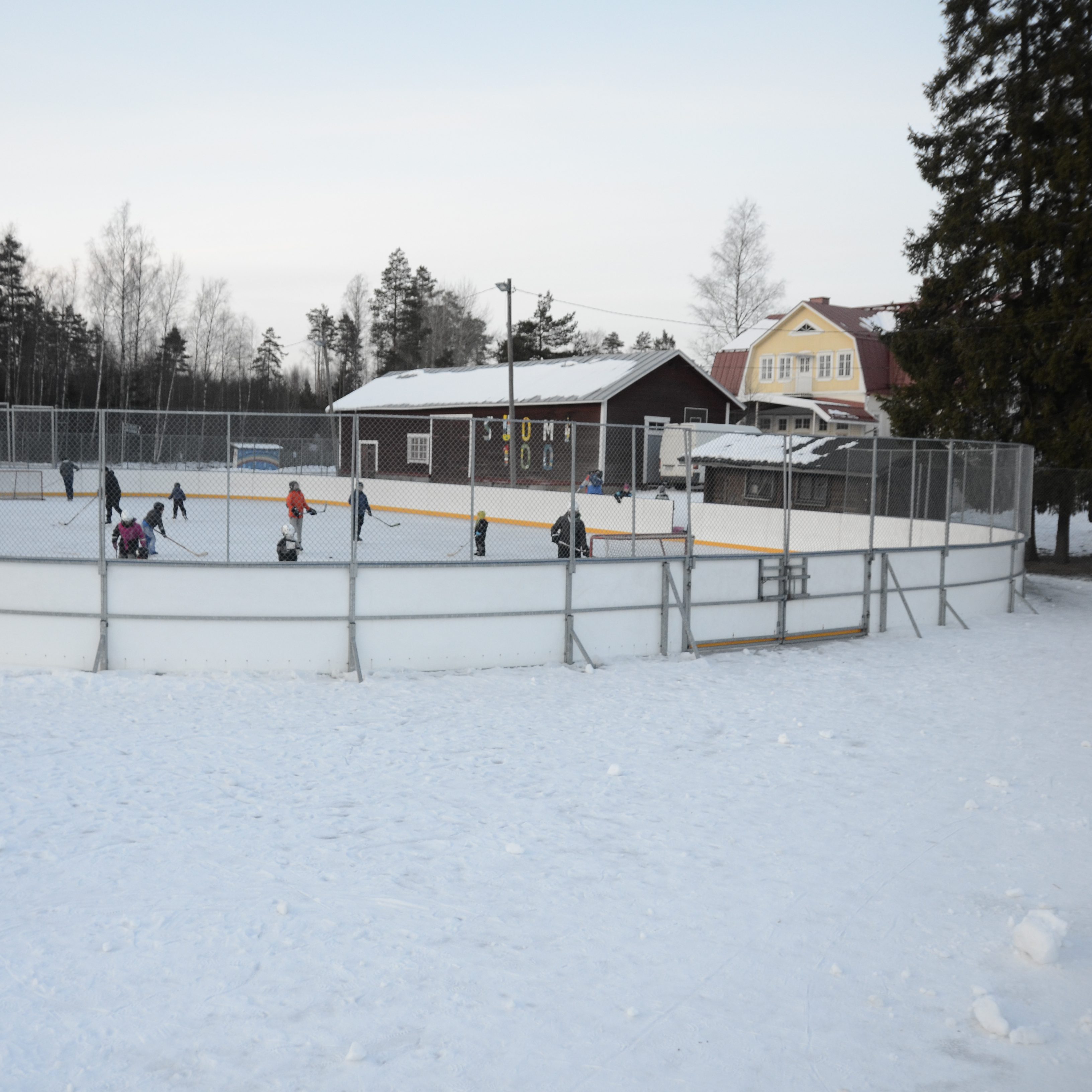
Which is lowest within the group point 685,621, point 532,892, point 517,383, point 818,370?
point 532,892

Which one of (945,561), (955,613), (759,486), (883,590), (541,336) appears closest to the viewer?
(883,590)

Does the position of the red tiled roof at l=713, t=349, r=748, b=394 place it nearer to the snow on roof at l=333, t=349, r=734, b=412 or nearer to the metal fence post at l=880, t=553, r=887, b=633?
the snow on roof at l=333, t=349, r=734, b=412

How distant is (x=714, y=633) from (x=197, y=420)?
2991 centimetres

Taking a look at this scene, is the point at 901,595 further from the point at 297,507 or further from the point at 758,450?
the point at 758,450

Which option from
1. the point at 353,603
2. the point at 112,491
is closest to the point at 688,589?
the point at 353,603

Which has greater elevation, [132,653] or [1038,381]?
[1038,381]

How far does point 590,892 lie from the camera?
5.24m

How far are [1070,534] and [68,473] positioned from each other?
3039cm

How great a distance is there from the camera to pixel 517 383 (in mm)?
38906

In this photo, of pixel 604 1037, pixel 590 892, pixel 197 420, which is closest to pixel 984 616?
pixel 590 892

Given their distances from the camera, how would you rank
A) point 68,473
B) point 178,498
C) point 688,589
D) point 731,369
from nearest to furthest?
point 688,589 → point 178,498 → point 68,473 → point 731,369

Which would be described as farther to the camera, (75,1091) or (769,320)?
(769,320)

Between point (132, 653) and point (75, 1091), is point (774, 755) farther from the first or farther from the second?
point (132, 653)

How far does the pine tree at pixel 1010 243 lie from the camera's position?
70.6 ft
